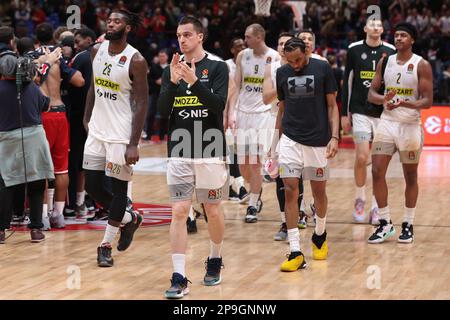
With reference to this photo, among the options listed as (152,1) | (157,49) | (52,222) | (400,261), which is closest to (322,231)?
(400,261)

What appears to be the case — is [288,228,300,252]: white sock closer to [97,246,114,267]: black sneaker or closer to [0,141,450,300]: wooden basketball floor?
[0,141,450,300]: wooden basketball floor

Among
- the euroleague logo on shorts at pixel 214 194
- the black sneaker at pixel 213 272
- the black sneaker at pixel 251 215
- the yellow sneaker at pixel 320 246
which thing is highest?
the euroleague logo on shorts at pixel 214 194

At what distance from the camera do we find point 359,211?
35.2 ft

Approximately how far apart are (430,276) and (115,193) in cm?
290

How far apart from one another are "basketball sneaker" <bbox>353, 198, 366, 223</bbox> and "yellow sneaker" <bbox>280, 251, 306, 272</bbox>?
104 inches

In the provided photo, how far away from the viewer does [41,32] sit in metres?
10.4

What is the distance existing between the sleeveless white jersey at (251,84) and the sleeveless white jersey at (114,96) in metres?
3.34

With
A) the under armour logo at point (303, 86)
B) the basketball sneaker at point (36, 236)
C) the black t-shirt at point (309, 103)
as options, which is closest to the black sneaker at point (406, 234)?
the black t-shirt at point (309, 103)

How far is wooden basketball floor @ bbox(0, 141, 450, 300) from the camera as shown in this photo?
724cm

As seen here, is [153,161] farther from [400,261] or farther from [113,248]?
[400,261]

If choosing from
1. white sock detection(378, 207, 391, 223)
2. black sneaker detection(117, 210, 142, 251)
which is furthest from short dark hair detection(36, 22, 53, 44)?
white sock detection(378, 207, 391, 223)

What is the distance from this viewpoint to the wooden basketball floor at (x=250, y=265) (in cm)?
724

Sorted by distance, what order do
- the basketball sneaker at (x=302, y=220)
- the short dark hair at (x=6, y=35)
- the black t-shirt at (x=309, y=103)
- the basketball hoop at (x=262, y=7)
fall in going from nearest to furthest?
the black t-shirt at (x=309, y=103), the short dark hair at (x=6, y=35), the basketball sneaker at (x=302, y=220), the basketball hoop at (x=262, y=7)

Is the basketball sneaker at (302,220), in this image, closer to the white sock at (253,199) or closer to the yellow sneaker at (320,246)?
the white sock at (253,199)
